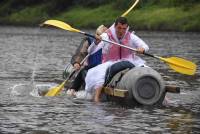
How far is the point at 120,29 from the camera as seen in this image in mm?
20500

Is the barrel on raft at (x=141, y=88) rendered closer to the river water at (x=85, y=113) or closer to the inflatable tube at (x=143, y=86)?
the inflatable tube at (x=143, y=86)

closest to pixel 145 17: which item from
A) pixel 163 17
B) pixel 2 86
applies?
pixel 163 17

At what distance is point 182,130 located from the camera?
15781mm

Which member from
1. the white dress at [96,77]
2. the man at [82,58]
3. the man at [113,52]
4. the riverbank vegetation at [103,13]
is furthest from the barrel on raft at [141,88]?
the riverbank vegetation at [103,13]

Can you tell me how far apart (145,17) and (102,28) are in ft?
233

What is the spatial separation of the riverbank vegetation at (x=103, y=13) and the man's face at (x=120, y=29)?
201 ft

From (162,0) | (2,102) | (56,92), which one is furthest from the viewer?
(162,0)

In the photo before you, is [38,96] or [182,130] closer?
[182,130]

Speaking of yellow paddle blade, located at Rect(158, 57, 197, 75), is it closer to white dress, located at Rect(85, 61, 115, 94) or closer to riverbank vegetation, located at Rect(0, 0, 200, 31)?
white dress, located at Rect(85, 61, 115, 94)

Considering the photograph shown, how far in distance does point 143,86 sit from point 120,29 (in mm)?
2037

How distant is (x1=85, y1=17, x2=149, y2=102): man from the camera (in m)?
20.6

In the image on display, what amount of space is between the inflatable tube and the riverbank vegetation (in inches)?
2466

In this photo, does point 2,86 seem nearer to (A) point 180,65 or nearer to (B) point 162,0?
(A) point 180,65

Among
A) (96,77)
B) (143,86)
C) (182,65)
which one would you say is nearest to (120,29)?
(96,77)
